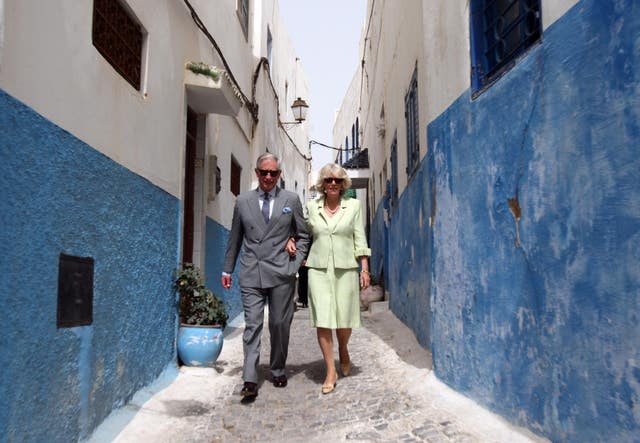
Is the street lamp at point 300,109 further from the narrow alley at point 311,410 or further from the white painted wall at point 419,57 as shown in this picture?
the narrow alley at point 311,410

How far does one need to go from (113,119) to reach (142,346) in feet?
5.21

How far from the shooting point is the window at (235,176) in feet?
28.4

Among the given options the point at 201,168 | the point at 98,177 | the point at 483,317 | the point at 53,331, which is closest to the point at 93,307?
the point at 53,331

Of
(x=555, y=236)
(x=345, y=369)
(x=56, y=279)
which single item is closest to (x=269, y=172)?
(x=345, y=369)

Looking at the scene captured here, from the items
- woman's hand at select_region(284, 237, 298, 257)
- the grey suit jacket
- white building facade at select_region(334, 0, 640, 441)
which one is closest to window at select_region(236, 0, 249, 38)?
white building facade at select_region(334, 0, 640, 441)

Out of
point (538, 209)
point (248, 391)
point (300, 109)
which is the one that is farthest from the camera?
point (300, 109)

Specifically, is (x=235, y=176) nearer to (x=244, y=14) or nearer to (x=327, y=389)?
→ (x=244, y=14)

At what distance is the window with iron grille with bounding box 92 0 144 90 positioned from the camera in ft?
11.4

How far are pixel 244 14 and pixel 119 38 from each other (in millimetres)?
6029

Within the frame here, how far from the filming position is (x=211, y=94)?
223 inches

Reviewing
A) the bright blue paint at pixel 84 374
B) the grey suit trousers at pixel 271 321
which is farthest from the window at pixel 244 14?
the bright blue paint at pixel 84 374

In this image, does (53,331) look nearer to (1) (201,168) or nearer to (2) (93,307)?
(2) (93,307)

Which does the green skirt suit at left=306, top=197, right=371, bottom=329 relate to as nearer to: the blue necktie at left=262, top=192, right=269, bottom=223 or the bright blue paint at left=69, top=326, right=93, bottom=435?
the blue necktie at left=262, top=192, right=269, bottom=223

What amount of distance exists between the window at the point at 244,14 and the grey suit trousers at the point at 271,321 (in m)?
5.47
